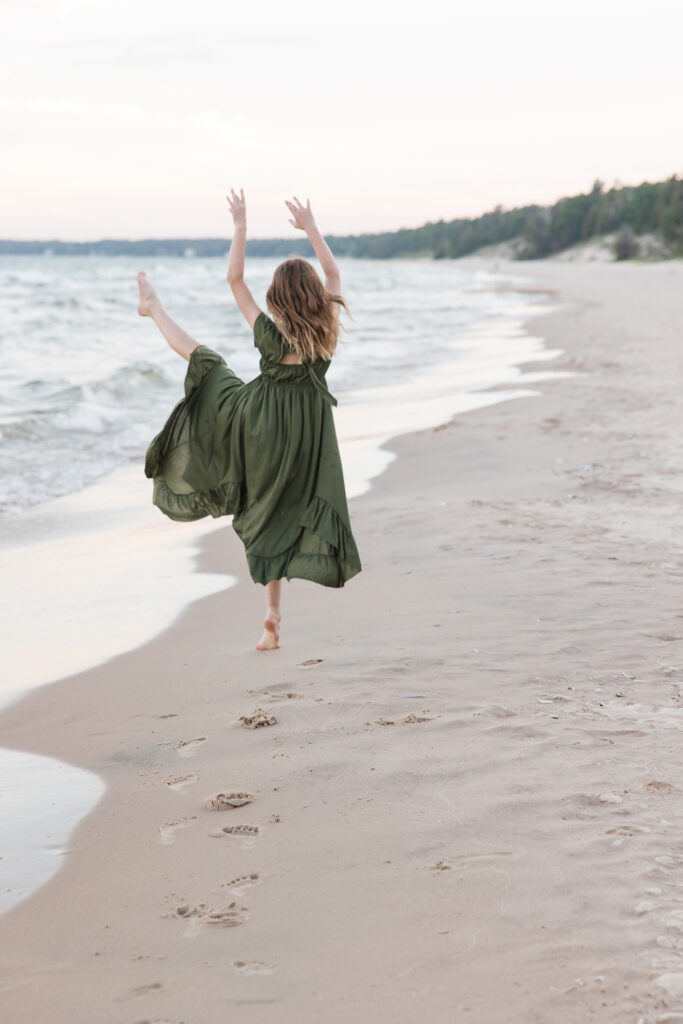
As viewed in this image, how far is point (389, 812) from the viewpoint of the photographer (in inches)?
114

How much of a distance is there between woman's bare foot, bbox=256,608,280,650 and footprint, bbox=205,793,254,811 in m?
1.33

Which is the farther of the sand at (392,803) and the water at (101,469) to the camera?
the water at (101,469)

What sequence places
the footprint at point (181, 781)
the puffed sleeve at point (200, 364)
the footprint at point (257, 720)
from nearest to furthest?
the footprint at point (181, 781)
the footprint at point (257, 720)
the puffed sleeve at point (200, 364)

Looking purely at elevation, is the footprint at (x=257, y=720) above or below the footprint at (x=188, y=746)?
above

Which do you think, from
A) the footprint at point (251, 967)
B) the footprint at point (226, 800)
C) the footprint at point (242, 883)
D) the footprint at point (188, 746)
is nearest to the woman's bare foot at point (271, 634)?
the footprint at point (188, 746)

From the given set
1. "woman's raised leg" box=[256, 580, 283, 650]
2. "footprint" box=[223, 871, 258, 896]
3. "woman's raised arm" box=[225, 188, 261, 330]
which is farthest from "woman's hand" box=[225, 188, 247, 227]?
"footprint" box=[223, 871, 258, 896]

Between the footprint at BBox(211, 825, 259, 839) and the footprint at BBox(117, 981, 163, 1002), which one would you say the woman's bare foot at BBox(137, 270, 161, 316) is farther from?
the footprint at BBox(117, 981, 163, 1002)

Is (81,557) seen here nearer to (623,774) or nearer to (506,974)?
(623,774)

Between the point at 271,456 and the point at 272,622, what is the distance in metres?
0.72

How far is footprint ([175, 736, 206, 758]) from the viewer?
135 inches

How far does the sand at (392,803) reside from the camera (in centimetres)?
220

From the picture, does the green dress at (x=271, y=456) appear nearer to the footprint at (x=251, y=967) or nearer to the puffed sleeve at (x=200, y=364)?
the puffed sleeve at (x=200, y=364)

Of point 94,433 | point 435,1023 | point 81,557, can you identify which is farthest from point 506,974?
point 94,433

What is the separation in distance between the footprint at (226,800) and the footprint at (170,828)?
0.07 meters
